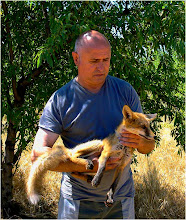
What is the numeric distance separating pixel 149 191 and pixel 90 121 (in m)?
3.96

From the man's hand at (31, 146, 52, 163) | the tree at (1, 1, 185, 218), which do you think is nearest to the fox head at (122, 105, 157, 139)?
the man's hand at (31, 146, 52, 163)

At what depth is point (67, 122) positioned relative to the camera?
303cm

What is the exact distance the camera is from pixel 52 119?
2979 mm

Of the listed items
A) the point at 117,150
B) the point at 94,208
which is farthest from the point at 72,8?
the point at 94,208

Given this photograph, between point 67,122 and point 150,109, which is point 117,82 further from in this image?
point 150,109

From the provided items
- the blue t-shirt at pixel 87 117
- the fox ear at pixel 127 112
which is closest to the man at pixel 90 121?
the blue t-shirt at pixel 87 117

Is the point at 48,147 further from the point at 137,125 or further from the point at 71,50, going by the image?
the point at 71,50

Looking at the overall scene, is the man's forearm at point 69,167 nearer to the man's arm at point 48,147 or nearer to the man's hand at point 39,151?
the man's arm at point 48,147

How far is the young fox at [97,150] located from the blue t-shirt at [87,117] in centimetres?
9

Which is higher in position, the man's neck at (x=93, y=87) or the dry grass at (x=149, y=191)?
the man's neck at (x=93, y=87)

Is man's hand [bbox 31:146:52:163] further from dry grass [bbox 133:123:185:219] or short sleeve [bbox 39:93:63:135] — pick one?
dry grass [bbox 133:123:185:219]

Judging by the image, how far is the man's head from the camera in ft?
9.75

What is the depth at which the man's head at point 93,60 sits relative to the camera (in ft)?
9.75

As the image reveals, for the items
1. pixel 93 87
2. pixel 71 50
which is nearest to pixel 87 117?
pixel 93 87
